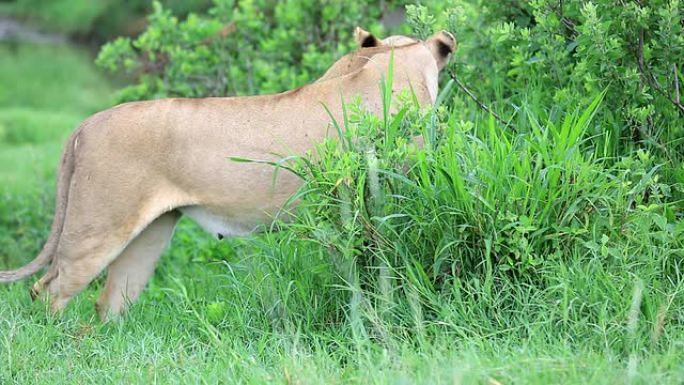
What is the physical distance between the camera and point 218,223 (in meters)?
4.73

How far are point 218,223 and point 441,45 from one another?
1.28m

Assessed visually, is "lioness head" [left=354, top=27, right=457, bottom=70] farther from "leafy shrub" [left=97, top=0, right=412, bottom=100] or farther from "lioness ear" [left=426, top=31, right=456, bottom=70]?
"leafy shrub" [left=97, top=0, right=412, bottom=100]

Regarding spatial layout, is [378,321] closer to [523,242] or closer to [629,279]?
[523,242]

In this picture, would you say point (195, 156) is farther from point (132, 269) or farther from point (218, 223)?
point (132, 269)

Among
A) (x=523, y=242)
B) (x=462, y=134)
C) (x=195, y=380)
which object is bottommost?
(x=195, y=380)

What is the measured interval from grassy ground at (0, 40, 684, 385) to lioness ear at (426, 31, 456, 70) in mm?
880

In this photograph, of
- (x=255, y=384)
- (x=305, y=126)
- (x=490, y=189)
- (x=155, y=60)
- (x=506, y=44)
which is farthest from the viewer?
(x=155, y=60)

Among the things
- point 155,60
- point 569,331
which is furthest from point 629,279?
point 155,60

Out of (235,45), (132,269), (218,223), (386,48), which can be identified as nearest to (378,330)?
(218,223)

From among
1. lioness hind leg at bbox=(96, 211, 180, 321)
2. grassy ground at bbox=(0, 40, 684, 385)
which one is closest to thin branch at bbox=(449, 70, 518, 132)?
grassy ground at bbox=(0, 40, 684, 385)

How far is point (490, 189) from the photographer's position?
4.00 meters

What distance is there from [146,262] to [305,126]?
112cm

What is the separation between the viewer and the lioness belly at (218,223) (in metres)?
4.70

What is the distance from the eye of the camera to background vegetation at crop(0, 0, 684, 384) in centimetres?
366
